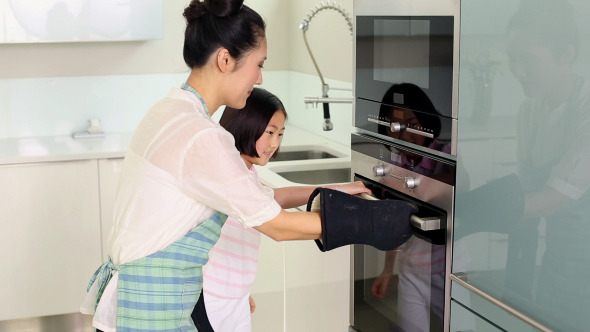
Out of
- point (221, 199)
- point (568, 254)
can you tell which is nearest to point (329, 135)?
point (221, 199)

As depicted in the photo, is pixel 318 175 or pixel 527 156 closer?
pixel 527 156

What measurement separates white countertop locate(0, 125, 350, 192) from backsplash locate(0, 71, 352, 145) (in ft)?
0.25

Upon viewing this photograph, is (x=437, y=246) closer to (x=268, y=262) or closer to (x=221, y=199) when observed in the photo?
(x=221, y=199)

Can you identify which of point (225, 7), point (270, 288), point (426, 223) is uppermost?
point (225, 7)

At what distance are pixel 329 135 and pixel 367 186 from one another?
1.52 metres

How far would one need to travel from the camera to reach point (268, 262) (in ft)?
9.38

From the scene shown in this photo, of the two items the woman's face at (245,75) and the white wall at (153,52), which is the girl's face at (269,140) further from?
the white wall at (153,52)

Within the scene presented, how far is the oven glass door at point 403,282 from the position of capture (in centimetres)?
179

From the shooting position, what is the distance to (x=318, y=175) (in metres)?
3.11

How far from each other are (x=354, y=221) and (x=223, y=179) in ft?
0.93

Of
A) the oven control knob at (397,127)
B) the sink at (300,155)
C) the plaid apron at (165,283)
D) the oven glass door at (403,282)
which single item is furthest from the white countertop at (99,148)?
the plaid apron at (165,283)

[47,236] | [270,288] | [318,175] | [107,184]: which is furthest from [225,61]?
[47,236]

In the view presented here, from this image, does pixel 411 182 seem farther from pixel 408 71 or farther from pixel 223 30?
pixel 223 30

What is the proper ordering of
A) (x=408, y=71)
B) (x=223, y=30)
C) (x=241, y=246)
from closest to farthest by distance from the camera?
(x=223, y=30), (x=408, y=71), (x=241, y=246)
